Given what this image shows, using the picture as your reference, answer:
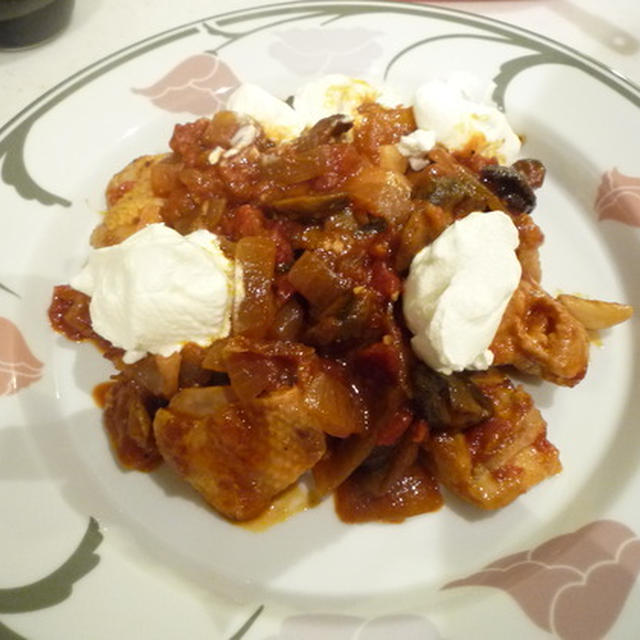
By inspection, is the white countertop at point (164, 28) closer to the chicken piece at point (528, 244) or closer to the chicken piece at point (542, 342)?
the chicken piece at point (528, 244)

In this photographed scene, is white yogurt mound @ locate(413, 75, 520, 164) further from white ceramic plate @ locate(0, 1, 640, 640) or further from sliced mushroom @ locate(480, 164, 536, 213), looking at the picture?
white ceramic plate @ locate(0, 1, 640, 640)

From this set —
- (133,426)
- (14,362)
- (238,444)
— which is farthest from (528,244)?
(14,362)

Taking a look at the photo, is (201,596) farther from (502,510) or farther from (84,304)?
(84,304)

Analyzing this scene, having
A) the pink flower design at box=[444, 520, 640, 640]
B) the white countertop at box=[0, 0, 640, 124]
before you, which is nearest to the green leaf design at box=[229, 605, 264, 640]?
the pink flower design at box=[444, 520, 640, 640]

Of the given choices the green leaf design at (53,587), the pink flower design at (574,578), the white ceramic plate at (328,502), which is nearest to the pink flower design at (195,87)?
the white ceramic plate at (328,502)

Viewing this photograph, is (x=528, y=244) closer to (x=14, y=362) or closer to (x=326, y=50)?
(x=326, y=50)

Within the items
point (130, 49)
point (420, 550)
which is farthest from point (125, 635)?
point (130, 49)
